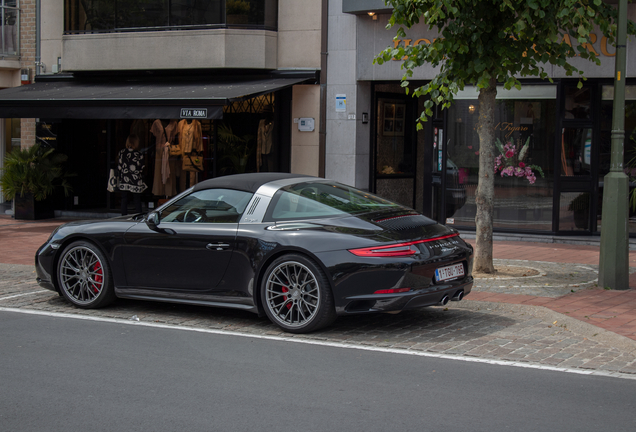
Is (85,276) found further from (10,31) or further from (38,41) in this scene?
(10,31)

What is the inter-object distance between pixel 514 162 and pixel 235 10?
647 centimetres

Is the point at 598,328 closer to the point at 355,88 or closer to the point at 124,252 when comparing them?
the point at 124,252

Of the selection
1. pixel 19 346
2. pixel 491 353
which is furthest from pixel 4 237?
pixel 491 353

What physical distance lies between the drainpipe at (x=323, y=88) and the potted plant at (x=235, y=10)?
1639mm

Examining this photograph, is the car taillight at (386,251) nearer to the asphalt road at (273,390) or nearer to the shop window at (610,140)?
the asphalt road at (273,390)

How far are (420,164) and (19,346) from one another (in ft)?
39.3

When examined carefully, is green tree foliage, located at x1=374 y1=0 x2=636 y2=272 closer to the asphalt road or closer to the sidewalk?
the sidewalk

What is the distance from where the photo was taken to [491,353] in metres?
5.96

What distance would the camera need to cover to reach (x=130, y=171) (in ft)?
52.9

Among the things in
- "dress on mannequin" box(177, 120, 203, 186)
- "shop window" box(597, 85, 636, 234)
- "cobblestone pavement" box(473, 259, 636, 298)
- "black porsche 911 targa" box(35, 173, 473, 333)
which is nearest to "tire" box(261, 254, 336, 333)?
"black porsche 911 targa" box(35, 173, 473, 333)

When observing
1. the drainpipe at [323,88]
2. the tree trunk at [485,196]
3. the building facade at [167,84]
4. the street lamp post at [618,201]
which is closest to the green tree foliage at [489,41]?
the tree trunk at [485,196]

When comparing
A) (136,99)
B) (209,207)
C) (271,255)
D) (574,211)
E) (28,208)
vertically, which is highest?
(136,99)

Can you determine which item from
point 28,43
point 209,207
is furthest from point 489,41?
point 28,43

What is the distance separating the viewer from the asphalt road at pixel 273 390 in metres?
4.39
